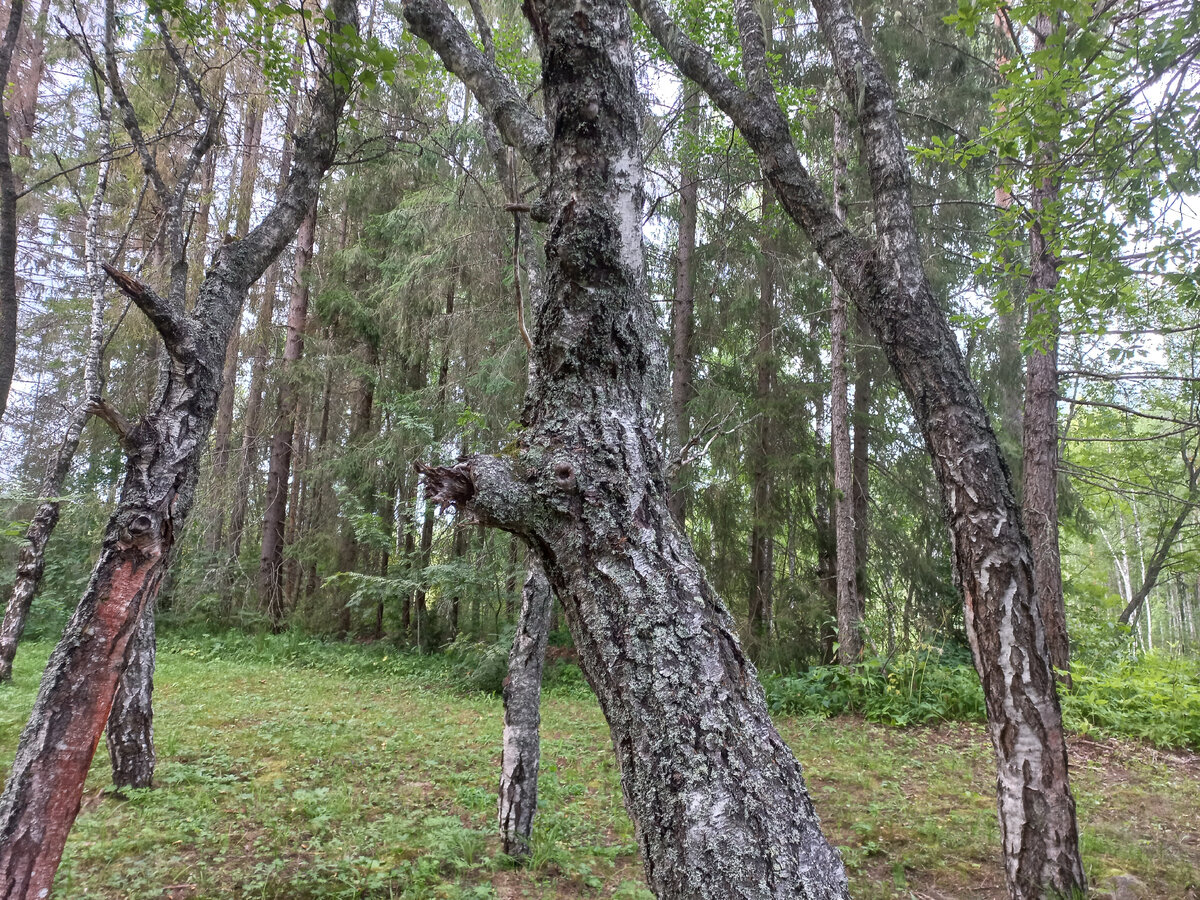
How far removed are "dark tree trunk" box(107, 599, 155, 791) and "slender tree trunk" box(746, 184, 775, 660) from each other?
7.39 meters

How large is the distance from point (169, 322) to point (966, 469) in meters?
3.63

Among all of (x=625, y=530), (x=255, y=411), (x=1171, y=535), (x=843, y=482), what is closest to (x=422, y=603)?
(x=255, y=411)

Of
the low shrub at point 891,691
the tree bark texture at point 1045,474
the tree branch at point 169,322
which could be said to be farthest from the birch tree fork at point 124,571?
the tree bark texture at point 1045,474

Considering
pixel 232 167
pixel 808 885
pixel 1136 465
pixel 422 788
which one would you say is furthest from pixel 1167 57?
pixel 232 167

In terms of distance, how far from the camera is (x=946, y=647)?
9.26 m

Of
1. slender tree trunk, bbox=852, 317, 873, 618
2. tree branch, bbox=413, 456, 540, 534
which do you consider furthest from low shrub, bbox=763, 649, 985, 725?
tree branch, bbox=413, 456, 540, 534

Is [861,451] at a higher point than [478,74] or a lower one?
lower

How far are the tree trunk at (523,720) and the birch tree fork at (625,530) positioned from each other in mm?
2304

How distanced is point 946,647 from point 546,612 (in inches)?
303

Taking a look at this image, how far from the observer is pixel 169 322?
308 cm

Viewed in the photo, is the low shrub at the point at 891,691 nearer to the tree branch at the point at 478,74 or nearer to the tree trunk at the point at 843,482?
the tree trunk at the point at 843,482

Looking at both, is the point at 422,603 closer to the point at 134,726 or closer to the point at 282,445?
the point at 282,445

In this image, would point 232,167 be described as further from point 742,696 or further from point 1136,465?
point 1136,465

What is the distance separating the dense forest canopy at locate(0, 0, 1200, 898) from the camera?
5.32 feet
